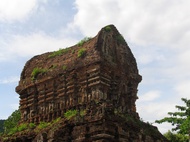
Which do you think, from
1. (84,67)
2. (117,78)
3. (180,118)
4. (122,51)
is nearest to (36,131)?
(84,67)

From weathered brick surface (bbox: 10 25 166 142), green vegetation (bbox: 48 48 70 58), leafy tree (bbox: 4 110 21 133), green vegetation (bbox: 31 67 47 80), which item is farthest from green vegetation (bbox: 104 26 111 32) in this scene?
leafy tree (bbox: 4 110 21 133)

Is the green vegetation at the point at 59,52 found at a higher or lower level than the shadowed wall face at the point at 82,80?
higher

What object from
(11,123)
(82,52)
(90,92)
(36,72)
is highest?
(82,52)

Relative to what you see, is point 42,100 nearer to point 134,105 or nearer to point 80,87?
point 80,87

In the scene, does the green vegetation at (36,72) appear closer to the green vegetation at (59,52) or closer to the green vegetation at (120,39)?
the green vegetation at (59,52)

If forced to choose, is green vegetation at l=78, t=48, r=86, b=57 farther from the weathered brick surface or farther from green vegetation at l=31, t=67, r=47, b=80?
green vegetation at l=31, t=67, r=47, b=80

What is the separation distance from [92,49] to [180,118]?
790 centimetres

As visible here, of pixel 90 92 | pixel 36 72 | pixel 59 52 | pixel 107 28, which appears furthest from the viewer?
pixel 59 52

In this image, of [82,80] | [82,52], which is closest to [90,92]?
[82,80]

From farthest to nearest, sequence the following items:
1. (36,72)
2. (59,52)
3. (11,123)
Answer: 1. (11,123)
2. (59,52)
3. (36,72)

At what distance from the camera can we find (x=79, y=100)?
658 inches

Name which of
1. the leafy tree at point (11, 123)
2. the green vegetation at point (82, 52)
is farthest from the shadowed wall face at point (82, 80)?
the leafy tree at point (11, 123)

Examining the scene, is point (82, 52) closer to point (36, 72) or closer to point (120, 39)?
point (120, 39)

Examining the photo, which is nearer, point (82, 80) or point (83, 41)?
point (82, 80)
